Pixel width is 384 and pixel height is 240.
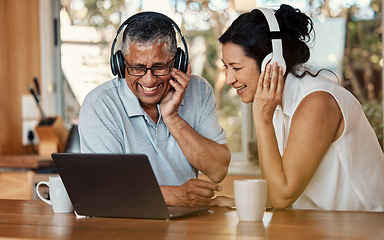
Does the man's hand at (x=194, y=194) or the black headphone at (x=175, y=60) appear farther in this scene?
the black headphone at (x=175, y=60)

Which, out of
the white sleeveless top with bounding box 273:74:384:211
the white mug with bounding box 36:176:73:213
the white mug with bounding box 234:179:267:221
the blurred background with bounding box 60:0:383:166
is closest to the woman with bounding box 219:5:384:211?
the white sleeveless top with bounding box 273:74:384:211

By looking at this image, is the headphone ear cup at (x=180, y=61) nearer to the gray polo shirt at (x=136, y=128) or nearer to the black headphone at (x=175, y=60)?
the black headphone at (x=175, y=60)

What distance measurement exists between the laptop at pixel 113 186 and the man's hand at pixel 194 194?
0.57 ft

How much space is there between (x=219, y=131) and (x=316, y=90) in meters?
0.47

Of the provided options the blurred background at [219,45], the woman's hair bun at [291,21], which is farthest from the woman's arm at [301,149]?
the blurred background at [219,45]

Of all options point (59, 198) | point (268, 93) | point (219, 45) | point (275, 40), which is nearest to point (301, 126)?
point (268, 93)

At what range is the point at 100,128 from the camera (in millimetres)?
1891

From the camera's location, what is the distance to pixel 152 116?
206 cm

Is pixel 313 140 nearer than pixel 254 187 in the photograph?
No

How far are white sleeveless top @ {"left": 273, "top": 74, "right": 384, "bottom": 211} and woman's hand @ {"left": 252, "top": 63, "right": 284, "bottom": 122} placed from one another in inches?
1.7

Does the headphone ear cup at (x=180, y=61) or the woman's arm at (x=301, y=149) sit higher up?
the headphone ear cup at (x=180, y=61)

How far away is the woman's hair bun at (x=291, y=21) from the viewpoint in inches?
73.7

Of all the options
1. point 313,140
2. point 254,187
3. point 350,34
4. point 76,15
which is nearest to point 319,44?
point 350,34

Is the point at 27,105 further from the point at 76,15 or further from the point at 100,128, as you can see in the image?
the point at 100,128
